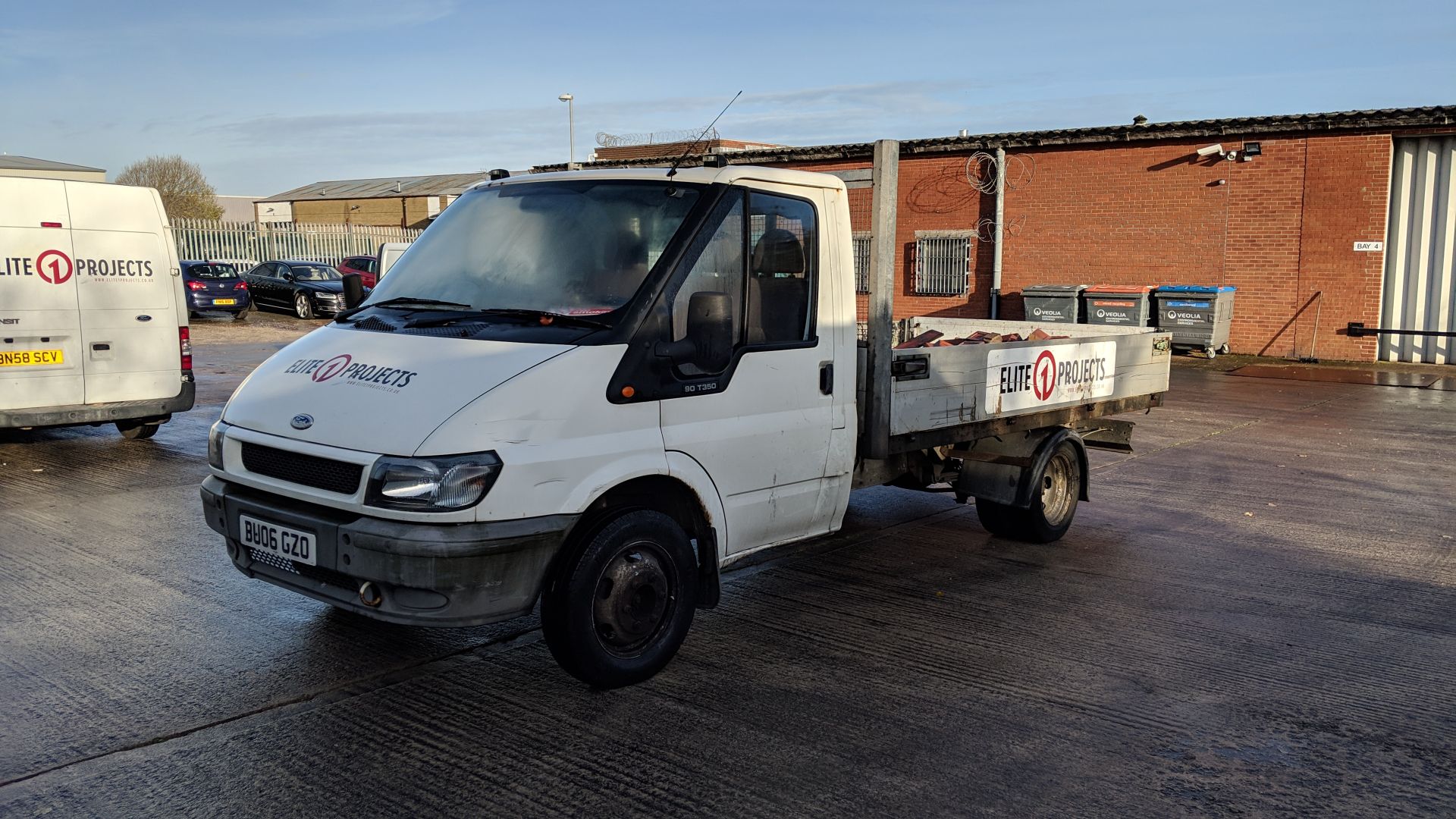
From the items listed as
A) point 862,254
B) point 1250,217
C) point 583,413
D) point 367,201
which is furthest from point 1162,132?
point 367,201

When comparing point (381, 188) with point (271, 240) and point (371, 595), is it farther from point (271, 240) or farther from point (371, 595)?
point (371, 595)

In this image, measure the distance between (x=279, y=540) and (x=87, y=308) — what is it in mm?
6875

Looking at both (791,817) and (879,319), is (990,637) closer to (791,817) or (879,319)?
(879,319)

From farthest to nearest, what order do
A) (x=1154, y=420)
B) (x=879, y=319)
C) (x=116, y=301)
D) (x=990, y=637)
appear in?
1. (x=1154, y=420)
2. (x=116, y=301)
3. (x=879, y=319)
4. (x=990, y=637)

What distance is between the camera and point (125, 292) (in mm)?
10039

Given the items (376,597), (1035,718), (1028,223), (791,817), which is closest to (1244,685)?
(1035,718)

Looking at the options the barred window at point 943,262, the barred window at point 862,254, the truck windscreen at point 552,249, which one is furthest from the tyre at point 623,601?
the barred window at point 943,262

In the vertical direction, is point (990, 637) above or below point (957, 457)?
below

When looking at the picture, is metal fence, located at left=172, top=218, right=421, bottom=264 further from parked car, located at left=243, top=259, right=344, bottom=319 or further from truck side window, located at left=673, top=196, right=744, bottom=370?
truck side window, located at left=673, top=196, right=744, bottom=370

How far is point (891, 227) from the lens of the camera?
19.0 ft

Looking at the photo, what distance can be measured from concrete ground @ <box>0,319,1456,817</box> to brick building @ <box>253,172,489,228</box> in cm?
5688

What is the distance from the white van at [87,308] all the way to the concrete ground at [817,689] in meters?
2.14

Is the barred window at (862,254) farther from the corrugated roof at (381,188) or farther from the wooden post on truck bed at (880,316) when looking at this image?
the corrugated roof at (381,188)

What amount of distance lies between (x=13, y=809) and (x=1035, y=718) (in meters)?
3.59
